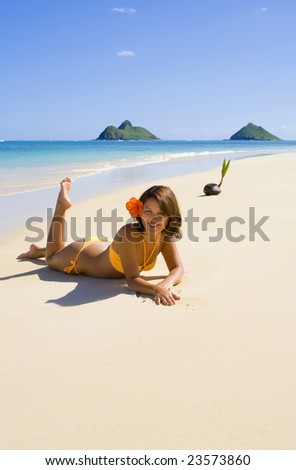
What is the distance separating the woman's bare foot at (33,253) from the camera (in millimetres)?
4547

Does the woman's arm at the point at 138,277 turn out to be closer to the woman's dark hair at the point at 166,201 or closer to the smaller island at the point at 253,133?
the woman's dark hair at the point at 166,201

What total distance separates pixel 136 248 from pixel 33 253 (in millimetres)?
1556

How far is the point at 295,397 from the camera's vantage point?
6.23 ft

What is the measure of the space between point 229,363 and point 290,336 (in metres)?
0.48

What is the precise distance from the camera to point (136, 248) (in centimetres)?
346

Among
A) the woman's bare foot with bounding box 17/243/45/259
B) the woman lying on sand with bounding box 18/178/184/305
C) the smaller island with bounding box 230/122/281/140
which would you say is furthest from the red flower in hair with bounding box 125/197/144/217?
the smaller island with bounding box 230/122/281/140

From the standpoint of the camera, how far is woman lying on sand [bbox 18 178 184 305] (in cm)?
321

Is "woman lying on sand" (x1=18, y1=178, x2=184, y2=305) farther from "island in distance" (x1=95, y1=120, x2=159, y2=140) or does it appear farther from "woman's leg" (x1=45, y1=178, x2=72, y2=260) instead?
"island in distance" (x1=95, y1=120, x2=159, y2=140)

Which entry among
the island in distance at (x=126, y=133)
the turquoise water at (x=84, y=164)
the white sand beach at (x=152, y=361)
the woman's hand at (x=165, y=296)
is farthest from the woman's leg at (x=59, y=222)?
the island in distance at (x=126, y=133)

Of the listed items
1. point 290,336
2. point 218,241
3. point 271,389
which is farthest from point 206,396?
point 218,241

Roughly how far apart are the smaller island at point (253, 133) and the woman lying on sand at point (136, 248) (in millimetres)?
157093

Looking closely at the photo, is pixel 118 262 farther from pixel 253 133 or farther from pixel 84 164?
pixel 253 133

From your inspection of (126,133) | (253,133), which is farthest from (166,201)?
(253,133)
